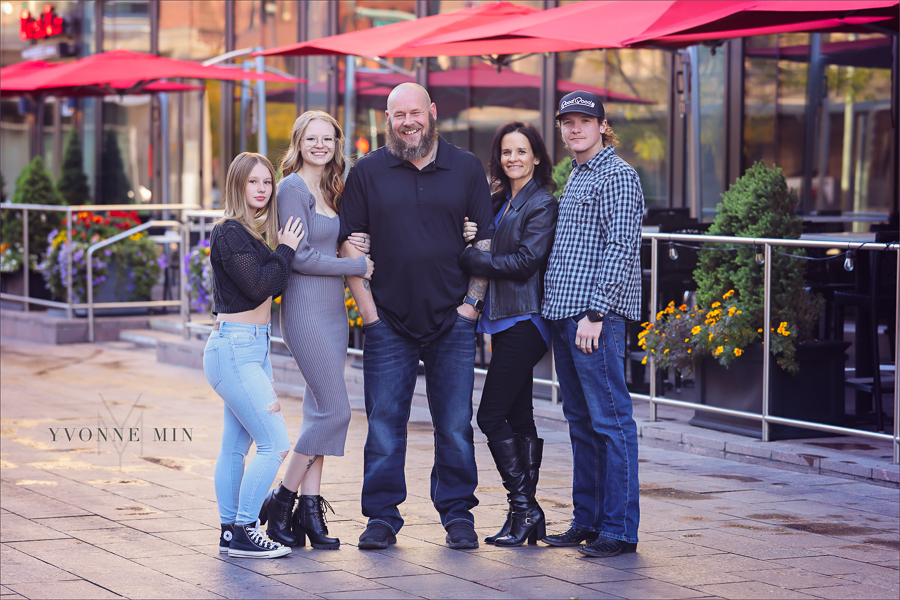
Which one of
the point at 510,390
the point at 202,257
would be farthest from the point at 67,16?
the point at 510,390

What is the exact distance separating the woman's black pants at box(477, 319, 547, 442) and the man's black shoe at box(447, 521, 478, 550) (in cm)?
39

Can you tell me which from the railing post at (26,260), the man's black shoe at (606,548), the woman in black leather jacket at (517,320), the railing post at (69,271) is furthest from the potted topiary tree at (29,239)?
the man's black shoe at (606,548)

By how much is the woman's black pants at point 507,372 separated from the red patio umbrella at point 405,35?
541 centimetres

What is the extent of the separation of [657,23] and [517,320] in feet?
11.5

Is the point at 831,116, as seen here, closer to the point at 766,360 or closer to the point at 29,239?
the point at 766,360

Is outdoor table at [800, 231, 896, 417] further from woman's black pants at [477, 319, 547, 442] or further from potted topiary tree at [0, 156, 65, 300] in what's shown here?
potted topiary tree at [0, 156, 65, 300]

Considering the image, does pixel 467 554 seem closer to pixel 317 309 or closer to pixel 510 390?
pixel 510 390

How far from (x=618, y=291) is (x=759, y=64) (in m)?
8.21

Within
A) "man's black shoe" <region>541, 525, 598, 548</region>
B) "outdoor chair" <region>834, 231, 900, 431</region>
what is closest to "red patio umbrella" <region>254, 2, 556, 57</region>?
"outdoor chair" <region>834, 231, 900, 431</region>

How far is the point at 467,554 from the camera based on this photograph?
17.5 feet

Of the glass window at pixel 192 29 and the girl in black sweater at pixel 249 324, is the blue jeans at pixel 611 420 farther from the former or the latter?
the glass window at pixel 192 29

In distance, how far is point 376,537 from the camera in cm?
537

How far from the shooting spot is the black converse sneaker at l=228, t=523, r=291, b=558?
5230 millimetres

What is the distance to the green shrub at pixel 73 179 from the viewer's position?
2191cm
